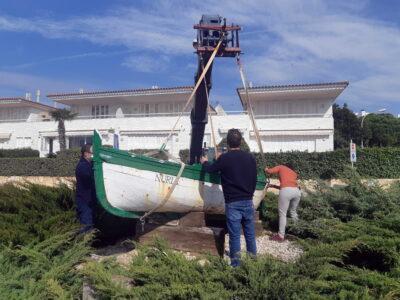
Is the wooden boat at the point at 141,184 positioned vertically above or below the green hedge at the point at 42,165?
above

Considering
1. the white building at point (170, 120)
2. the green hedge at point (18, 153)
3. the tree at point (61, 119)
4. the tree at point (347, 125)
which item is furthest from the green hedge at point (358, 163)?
the tree at point (347, 125)

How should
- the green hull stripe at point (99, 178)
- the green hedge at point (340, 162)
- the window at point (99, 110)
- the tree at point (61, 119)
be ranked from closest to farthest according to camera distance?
the green hull stripe at point (99, 178) → the green hedge at point (340, 162) → the tree at point (61, 119) → the window at point (99, 110)

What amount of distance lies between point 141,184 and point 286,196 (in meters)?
3.10

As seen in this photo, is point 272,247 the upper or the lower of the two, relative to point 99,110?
lower

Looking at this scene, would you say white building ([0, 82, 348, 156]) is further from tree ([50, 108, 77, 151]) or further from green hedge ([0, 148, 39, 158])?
green hedge ([0, 148, 39, 158])

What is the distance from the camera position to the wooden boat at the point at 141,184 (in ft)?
22.1

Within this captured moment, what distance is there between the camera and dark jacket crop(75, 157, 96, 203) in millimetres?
7346

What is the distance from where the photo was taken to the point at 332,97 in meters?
37.6

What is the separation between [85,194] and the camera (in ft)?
24.1

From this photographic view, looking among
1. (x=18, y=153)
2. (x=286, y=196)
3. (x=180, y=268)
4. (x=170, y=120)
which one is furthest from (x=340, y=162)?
(x=18, y=153)

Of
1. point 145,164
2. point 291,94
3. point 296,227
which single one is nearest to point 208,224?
point 296,227

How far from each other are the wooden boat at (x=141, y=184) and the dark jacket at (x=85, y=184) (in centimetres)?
72

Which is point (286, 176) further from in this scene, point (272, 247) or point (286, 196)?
point (272, 247)

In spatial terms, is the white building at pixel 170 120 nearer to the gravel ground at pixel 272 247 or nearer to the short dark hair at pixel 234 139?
the gravel ground at pixel 272 247
